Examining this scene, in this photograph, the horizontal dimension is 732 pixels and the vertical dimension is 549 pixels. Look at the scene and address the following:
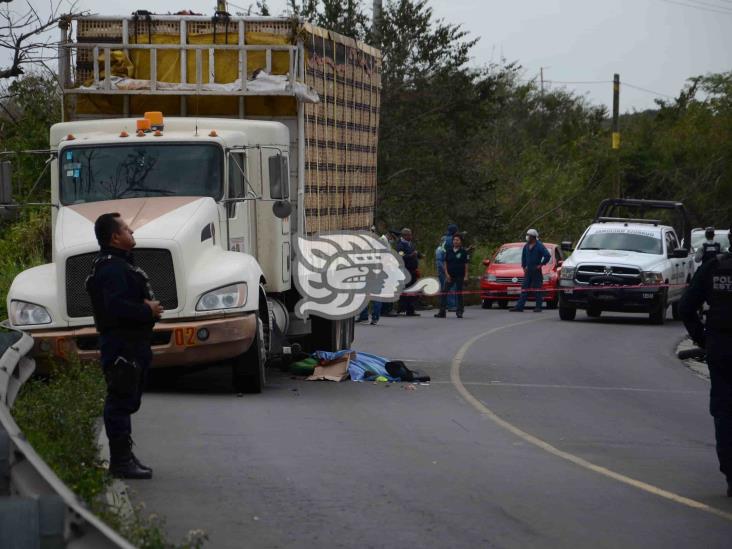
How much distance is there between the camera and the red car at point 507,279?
35.7m

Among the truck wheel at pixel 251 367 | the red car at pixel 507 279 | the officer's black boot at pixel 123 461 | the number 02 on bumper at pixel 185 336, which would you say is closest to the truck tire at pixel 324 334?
the truck wheel at pixel 251 367

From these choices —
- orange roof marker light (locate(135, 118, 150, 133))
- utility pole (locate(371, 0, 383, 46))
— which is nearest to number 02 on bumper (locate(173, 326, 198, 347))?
orange roof marker light (locate(135, 118, 150, 133))

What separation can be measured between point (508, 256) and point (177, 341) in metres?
24.5

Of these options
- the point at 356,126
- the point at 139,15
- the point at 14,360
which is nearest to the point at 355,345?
the point at 356,126

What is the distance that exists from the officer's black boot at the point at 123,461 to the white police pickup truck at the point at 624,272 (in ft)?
69.8

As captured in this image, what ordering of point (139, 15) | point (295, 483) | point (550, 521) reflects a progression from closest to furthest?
point (550, 521)
point (295, 483)
point (139, 15)

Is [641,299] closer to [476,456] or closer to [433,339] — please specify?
[433,339]

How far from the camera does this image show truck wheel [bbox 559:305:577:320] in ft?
99.3

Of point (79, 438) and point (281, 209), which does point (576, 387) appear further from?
point (79, 438)

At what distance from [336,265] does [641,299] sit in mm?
13535

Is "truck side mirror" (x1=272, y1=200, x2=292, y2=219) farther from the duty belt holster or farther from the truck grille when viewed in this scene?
the duty belt holster

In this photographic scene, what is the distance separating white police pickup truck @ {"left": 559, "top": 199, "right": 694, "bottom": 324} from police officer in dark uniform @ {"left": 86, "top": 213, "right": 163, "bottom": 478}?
21474mm

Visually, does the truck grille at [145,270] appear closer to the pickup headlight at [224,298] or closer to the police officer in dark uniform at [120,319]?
the pickup headlight at [224,298]

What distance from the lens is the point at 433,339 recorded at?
23906 millimetres
